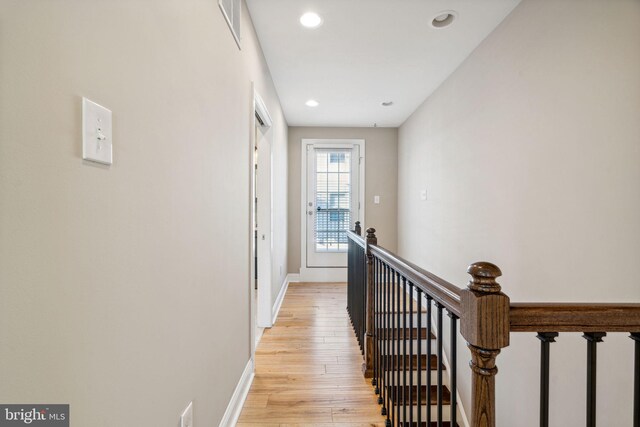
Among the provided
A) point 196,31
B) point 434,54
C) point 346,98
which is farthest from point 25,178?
point 346,98

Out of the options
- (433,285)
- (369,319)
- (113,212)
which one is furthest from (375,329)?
(113,212)

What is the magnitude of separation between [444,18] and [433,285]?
2001mm

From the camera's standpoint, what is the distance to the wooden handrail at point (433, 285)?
2.88 feet

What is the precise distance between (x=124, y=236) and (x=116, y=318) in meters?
0.20

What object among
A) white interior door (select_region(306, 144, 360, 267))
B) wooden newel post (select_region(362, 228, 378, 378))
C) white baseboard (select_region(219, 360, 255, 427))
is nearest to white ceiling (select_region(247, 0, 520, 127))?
white interior door (select_region(306, 144, 360, 267))

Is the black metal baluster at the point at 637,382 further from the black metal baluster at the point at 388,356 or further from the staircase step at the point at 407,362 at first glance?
the black metal baluster at the point at 388,356

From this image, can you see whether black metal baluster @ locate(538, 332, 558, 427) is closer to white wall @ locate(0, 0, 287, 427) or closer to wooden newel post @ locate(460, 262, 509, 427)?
wooden newel post @ locate(460, 262, 509, 427)

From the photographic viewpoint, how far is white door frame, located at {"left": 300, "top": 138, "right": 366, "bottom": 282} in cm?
502

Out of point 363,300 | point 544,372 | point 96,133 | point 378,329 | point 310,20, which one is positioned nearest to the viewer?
point 96,133

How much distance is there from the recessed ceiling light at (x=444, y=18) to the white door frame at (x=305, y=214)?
2.87 meters

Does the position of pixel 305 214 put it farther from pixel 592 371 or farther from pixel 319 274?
pixel 592 371

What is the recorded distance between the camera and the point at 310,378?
2213 millimetres

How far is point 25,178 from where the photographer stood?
52 cm

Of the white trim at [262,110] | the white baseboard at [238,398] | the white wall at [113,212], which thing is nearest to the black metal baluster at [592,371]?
the white wall at [113,212]
